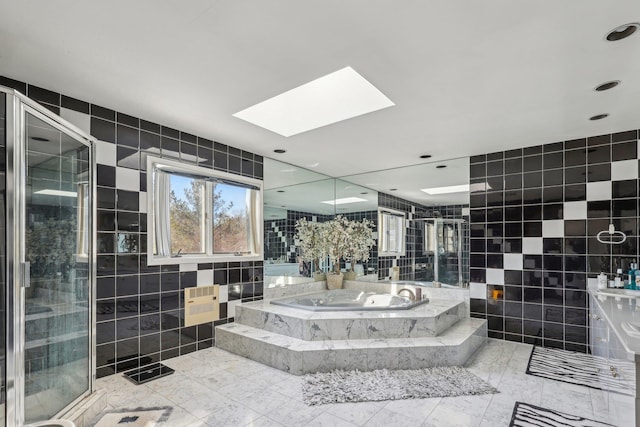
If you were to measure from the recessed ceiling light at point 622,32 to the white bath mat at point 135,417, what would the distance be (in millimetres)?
3524

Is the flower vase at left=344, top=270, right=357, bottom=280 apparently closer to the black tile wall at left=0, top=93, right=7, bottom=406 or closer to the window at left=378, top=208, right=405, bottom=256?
the window at left=378, top=208, right=405, bottom=256

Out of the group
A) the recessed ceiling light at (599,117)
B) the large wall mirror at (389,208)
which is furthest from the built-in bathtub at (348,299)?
the recessed ceiling light at (599,117)

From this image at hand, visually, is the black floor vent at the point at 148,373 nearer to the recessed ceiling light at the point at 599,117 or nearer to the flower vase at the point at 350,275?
the flower vase at the point at 350,275

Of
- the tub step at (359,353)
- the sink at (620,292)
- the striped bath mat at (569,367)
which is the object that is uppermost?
the sink at (620,292)

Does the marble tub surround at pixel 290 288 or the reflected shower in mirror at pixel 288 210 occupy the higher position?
the reflected shower in mirror at pixel 288 210

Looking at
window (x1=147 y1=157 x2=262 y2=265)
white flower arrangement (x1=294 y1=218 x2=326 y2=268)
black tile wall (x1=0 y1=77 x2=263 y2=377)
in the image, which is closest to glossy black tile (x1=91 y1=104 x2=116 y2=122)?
black tile wall (x1=0 y1=77 x2=263 y2=377)

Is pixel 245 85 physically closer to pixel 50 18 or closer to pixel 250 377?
pixel 50 18

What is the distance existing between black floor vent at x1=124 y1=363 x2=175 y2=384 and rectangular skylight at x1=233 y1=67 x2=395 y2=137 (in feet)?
7.86

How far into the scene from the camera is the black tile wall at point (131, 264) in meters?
2.83

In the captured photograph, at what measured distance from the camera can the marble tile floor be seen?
2.23 metres

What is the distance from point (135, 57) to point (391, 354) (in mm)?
3040

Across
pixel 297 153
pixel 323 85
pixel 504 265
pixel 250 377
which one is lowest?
pixel 250 377

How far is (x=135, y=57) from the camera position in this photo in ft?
6.91

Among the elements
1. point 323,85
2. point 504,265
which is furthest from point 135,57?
point 504,265
